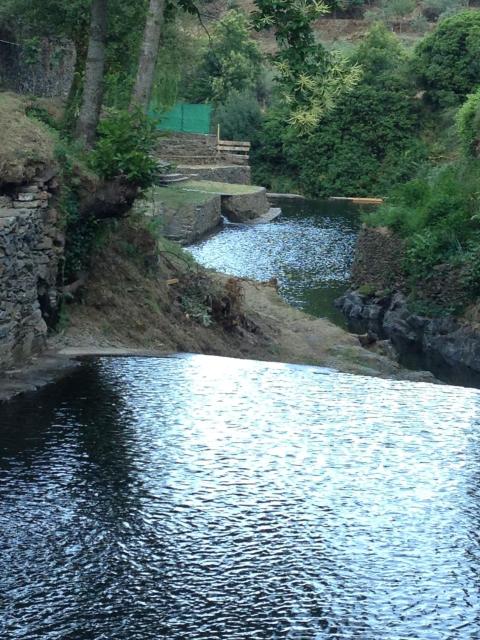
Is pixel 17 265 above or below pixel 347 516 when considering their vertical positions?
→ above

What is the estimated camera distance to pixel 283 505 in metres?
8.90

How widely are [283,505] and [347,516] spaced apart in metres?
0.53

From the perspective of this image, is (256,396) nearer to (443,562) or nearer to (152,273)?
(443,562)

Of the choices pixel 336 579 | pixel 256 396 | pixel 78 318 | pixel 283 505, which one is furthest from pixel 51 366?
pixel 336 579

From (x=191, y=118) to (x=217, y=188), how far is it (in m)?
9.78

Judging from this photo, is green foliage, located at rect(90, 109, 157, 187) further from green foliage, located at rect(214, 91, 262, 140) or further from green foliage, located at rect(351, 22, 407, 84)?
green foliage, located at rect(351, 22, 407, 84)

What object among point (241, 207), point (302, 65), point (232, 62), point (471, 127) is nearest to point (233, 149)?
point (232, 62)

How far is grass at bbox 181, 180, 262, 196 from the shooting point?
42.6m

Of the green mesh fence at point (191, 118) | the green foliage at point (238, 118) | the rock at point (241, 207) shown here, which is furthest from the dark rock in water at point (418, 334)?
the green foliage at point (238, 118)

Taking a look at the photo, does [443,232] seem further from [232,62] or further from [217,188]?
[232,62]

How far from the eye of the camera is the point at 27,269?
12844 millimetres

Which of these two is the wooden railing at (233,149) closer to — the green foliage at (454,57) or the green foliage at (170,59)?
the green foliage at (454,57)

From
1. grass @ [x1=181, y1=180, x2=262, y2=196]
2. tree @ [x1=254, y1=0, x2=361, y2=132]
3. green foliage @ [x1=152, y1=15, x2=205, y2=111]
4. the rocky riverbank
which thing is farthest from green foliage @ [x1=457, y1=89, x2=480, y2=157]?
tree @ [x1=254, y1=0, x2=361, y2=132]

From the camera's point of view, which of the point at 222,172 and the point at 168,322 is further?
the point at 222,172
